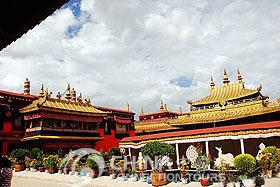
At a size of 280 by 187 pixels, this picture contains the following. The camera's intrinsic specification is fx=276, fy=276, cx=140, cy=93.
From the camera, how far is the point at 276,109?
19656 mm

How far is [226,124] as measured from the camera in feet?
74.7

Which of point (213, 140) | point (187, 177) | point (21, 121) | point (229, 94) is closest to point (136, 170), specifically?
point (187, 177)

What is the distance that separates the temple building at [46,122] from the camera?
86.2ft

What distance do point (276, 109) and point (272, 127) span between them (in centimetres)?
499

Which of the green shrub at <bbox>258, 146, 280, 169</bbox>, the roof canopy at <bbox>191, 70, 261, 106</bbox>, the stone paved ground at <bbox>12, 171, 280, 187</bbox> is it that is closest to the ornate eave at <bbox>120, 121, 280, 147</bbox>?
the green shrub at <bbox>258, 146, 280, 169</bbox>

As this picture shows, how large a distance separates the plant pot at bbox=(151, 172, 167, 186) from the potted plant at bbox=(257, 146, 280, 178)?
5.24m

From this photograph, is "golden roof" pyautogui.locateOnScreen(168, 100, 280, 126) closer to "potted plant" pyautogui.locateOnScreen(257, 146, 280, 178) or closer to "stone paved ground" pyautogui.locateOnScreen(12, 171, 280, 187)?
"potted plant" pyautogui.locateOnScreen(257, 146, 280, 178)

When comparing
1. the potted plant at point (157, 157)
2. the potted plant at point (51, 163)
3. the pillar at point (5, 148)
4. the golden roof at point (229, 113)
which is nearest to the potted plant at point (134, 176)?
the potted plant at point (157, 157)

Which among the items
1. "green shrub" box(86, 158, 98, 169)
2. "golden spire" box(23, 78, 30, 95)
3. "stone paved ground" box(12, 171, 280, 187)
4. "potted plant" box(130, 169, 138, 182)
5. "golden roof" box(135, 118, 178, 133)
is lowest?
"stone paved ground" box(12, 171, 280, 187)

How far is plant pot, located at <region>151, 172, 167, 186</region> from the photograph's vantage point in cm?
1551

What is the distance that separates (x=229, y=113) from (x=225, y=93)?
4.85m

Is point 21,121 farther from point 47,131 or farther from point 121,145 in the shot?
point 121,145

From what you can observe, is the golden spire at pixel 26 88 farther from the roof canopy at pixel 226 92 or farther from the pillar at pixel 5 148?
the roof canopy at pixel 226 92

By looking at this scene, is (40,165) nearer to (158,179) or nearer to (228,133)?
(158,179)
